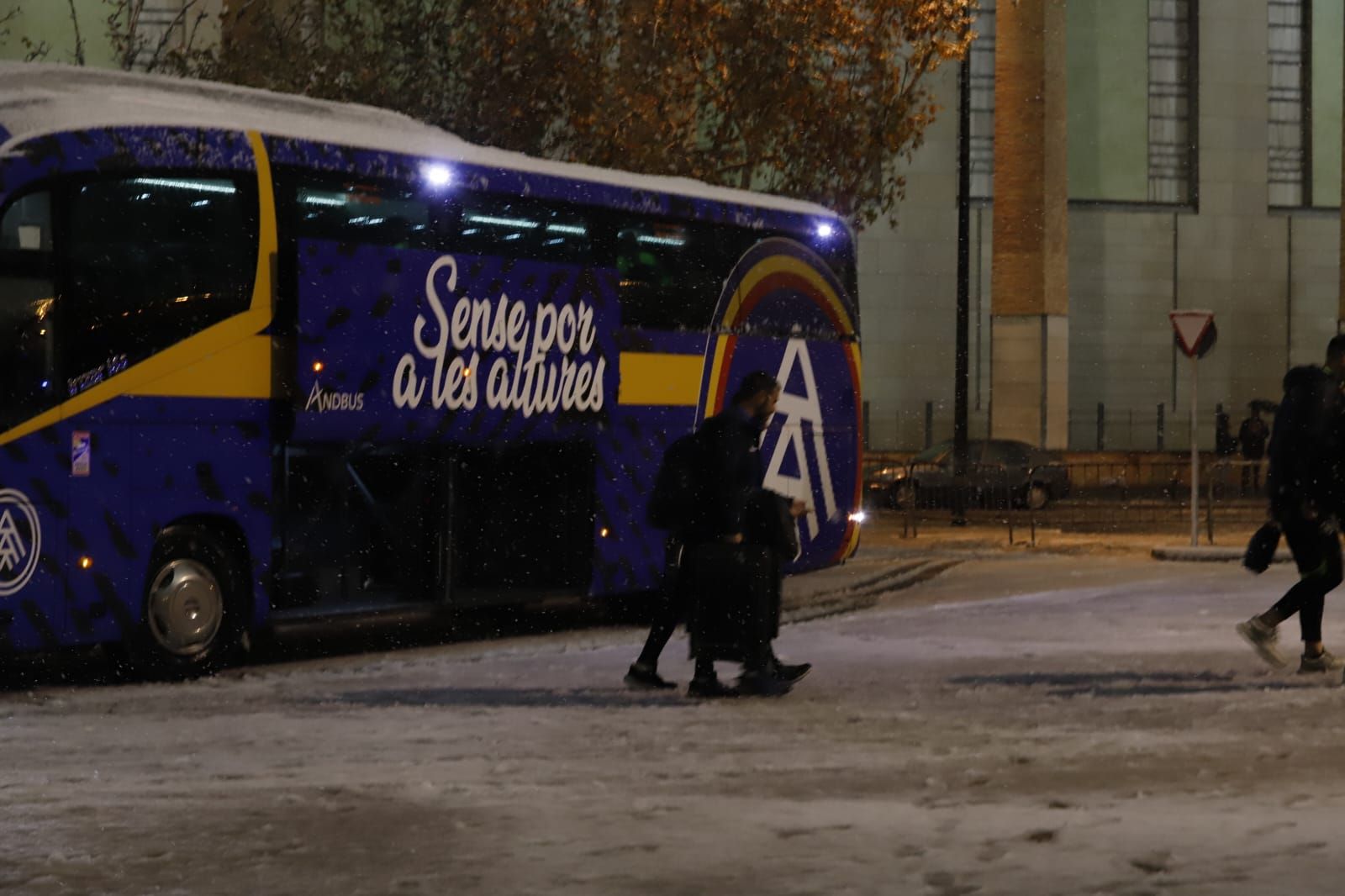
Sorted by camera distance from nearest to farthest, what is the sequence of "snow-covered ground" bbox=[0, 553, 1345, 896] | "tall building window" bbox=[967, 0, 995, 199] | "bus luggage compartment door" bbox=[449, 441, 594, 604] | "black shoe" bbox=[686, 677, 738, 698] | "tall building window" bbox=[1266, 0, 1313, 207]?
"snow-covered ground" bbox=[0, 553, 1345, 896]
"black shoe" bbox=[686, 677, 738, 698]
"bus luggage compartment door" bbox=[449, 441, 594, 604]
"tall building window" bbox=[967, 0, 995, 199]
"tall building window" bbox=[1266, 0, 1313, 207]

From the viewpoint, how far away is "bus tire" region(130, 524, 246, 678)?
14.6 metres

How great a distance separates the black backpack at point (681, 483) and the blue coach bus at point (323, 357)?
3.22 meters

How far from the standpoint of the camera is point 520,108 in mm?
29312

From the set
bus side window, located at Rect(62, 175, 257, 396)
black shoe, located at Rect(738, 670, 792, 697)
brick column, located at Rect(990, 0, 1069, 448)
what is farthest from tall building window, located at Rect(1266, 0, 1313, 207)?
black shoe, located at Rect(738, 670, 792, 697)

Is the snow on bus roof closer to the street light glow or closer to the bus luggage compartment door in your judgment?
the street light glow

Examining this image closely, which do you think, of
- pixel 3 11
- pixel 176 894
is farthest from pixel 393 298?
pixel 3 11

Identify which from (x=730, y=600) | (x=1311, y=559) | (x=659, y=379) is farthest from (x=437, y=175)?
(x=1311, y=559)

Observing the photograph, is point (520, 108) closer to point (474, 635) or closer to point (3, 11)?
point (474, 635)

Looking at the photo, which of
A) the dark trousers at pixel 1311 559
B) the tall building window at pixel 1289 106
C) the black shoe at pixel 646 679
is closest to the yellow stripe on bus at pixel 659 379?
the black shoe at pixel 646 679

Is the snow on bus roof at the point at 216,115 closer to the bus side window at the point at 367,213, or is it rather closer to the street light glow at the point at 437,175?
the street light glow at the point at 437,175

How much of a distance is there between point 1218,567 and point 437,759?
16.5 meters

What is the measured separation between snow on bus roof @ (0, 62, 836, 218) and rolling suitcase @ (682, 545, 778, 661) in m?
4.28

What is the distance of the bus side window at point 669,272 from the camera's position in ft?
60.1

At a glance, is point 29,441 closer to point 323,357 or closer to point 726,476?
point 323,357
